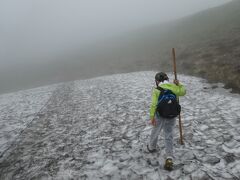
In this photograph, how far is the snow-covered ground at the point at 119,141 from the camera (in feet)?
26.7

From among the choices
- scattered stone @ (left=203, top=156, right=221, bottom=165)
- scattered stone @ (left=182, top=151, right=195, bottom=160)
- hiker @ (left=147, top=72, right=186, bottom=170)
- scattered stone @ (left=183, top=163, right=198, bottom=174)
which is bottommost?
scattered stone @ (left=183, top=163, right=198, bottom=174)

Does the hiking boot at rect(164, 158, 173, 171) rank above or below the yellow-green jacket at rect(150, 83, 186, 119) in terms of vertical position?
below

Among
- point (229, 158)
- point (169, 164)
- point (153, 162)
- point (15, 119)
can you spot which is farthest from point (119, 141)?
point (15, 119)

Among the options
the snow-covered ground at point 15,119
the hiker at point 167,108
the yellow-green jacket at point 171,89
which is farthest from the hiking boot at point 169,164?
the snow-covered ground at point 15,119

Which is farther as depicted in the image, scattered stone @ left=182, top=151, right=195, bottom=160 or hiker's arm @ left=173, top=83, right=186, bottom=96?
scattered stone @ left=182, top=151, right=195, bottom=160

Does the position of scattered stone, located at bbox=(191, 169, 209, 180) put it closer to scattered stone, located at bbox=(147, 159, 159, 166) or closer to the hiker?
the hiker

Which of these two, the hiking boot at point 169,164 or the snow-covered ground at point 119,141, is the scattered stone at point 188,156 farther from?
the hiking boot at point 169,164

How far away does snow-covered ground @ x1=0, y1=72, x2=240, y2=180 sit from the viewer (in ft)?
26.7

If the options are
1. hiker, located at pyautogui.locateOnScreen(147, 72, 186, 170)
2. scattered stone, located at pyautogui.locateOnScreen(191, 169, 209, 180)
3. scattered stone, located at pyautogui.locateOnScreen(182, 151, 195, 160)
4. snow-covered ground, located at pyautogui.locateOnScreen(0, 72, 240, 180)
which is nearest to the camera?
scattered stone, located at pyautogui.locateOnScreen(191, 169, 209, 180)

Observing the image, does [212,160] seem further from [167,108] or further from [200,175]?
[167,108]

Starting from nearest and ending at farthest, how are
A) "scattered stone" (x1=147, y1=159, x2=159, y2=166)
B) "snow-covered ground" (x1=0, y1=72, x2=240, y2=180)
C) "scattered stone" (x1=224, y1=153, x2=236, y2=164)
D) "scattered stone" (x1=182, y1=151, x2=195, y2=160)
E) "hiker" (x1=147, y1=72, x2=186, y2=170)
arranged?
1. "hiker" (x1=147, y1=72, x2=186, y2=170)
2. "scattered stone" (x1=224, y1=153, x2=236, y2=164)
3. "snow-covered ground" (x1=0, y1=72, x2=240, y2=180)
4. "scattered stone" (x1=147, y1=159, x2=159, y2=166)
5. "scattered stone" (x1=182, y1=151, x2=195, y2=160)

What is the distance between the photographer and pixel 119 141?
34.1ft

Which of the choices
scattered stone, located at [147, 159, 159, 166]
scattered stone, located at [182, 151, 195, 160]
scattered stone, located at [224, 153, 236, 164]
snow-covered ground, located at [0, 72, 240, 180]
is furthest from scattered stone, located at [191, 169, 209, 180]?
scattered stone, located at [147, 159, 159, 166]

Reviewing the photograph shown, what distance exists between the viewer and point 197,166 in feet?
26.0
